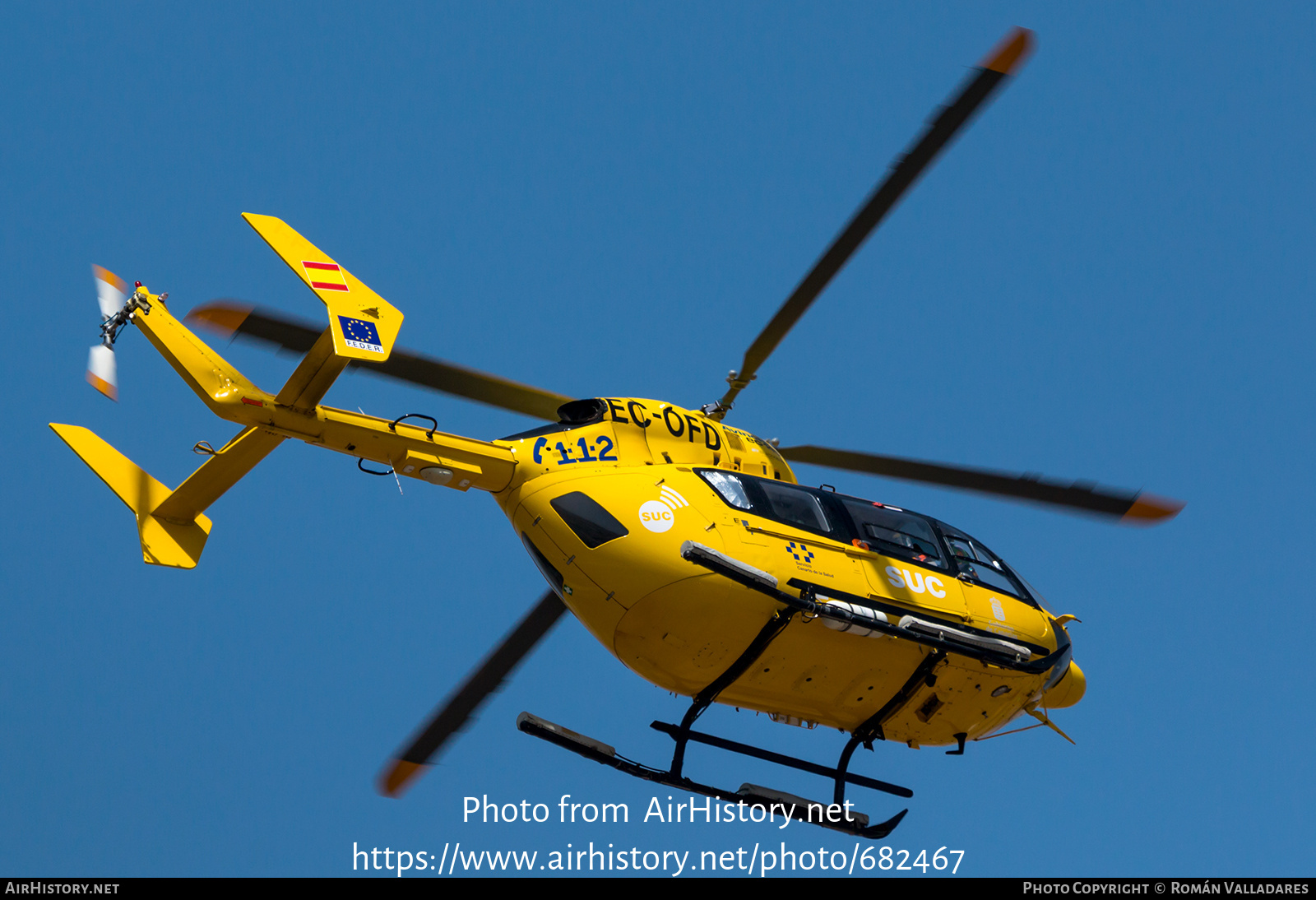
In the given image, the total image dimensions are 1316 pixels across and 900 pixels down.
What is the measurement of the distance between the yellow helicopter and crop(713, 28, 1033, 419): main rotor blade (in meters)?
0.02

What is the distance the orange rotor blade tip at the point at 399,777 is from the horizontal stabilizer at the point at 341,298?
288 inches

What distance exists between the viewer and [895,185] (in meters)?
12.8

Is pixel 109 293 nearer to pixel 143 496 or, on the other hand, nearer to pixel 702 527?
pixel 143 496

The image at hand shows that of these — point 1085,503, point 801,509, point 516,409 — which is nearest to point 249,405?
point 516,409

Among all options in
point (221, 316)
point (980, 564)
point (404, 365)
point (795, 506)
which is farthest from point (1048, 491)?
point (221, 316)

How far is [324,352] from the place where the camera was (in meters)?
11.5

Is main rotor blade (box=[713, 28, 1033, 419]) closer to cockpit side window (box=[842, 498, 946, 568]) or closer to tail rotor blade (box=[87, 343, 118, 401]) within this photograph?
cockpit side window (box=[842, 498, 946, 568])

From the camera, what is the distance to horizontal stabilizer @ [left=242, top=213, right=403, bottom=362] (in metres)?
10.8

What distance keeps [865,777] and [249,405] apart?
791cm

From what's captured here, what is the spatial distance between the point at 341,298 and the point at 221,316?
1.40 m

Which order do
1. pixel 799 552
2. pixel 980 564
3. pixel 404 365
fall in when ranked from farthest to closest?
pixel 980 564 < pixel 799 552 < pixel 404 365

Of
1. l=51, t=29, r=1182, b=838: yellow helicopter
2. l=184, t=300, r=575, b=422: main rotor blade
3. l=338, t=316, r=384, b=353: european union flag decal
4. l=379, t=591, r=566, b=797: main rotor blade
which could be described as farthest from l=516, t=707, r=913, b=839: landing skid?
l=338, t=316, r=384, b=353: european union flag decal

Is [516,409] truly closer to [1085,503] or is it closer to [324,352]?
[324,352]

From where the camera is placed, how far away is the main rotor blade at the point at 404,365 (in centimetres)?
1164
